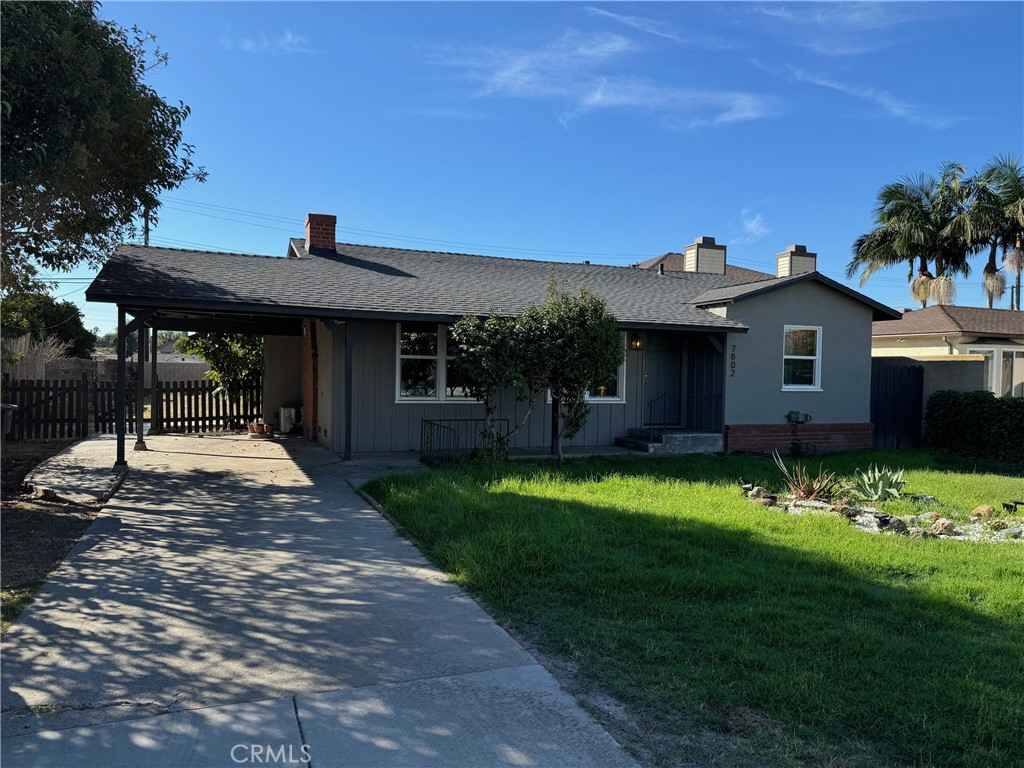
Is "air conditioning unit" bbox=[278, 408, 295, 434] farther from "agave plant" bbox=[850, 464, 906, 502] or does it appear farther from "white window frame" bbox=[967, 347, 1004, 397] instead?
"white window frame" bbox=[967, 347, 1004, 397]

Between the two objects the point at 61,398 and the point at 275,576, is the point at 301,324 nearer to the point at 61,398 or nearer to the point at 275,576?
the point at 61,398

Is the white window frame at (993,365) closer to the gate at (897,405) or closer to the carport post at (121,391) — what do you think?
the gate at (897,405)

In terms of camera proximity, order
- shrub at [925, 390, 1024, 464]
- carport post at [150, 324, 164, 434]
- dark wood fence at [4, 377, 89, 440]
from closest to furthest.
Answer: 1. shrub at [925, 390, 1024, 464]
2. dark wood fence at [4, 377, 89, 440]
3. carport post at [150, 324, 164, 434]

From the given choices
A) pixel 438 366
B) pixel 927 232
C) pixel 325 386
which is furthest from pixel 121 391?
pixel 927 232

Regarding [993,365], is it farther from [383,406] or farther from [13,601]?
[13,601]

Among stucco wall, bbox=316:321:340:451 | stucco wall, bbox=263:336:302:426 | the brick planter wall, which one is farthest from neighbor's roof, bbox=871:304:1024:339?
stucco wall, bbox=263:336:302:426

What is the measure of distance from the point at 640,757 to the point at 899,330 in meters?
24.3

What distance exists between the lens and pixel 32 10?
7465 millimetres

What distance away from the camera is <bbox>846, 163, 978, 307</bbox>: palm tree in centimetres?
3164

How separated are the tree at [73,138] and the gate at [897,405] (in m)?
14.4

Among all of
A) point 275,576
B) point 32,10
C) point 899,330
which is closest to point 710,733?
point 275,576

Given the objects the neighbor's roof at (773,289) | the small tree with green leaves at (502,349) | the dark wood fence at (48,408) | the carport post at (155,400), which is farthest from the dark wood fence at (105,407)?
the neighbor's roof at (773,289)

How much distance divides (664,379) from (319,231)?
8.04 metres

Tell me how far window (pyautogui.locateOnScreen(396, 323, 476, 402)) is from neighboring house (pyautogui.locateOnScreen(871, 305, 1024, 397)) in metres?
14.1
